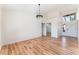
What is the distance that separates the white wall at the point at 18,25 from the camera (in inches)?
250

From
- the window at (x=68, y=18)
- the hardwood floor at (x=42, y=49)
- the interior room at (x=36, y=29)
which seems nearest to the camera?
the hardwood floor at (x=42, y=49)

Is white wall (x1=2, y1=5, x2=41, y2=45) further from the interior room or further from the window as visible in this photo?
the window

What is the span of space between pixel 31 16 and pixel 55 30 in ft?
9.29

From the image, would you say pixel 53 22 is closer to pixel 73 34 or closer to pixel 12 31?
pixel 73 34

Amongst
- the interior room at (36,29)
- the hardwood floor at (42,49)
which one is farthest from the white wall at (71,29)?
the hardwood floor at (42,49)

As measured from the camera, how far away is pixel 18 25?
24.3ft

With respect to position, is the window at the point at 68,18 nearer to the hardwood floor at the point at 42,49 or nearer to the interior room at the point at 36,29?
the interior room at the point at 36,29

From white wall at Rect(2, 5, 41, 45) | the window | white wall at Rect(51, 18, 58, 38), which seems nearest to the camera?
white wall at Rect(2, 5, 41, 45)

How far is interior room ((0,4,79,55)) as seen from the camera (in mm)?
5116

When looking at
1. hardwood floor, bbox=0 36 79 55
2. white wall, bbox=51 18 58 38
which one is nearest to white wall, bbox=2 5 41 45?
hardwood floor, bbox=0 36 79 55

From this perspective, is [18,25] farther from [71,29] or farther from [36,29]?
[71,29]

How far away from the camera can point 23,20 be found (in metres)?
7.95

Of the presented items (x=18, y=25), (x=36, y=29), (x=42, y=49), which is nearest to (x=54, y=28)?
(x=36, y=29)

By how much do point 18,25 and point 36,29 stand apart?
106 inches
